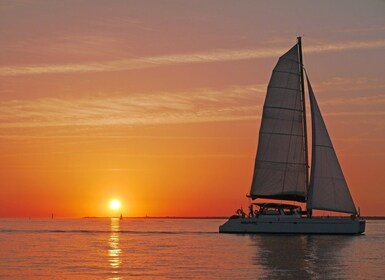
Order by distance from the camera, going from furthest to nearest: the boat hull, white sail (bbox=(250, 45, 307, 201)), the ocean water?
white sail (bbox=(250, 45, 307, 201)) < the boat hull < the ocean water

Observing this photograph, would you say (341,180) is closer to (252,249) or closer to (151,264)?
(252,249)

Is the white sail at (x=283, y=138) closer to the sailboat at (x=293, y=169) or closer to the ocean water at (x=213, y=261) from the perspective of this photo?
the sailboat at (x=293, y=169)

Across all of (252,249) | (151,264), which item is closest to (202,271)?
(151,264)

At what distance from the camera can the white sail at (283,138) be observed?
89.8m

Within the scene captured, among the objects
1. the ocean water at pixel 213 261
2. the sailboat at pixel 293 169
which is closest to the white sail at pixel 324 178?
the sailboat at pixel 293 169

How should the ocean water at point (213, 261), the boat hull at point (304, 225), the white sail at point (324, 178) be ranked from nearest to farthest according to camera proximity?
the ocean water at point (213, 261) → the boat hull at point (304, 225) → the white sail at point (324, 178)

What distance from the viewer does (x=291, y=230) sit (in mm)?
88188

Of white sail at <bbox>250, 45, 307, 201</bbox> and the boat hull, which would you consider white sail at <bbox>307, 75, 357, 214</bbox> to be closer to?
the boat hull

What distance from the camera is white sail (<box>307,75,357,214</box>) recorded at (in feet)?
287

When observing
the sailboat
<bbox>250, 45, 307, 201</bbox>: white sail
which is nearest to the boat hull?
the sailboat

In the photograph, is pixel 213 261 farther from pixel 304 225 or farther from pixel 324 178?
pixel 324 178

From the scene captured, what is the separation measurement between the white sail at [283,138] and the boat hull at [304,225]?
3.43 m

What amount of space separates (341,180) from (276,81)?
1305 cm

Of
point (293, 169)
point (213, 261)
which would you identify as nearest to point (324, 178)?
point (293, 169)
